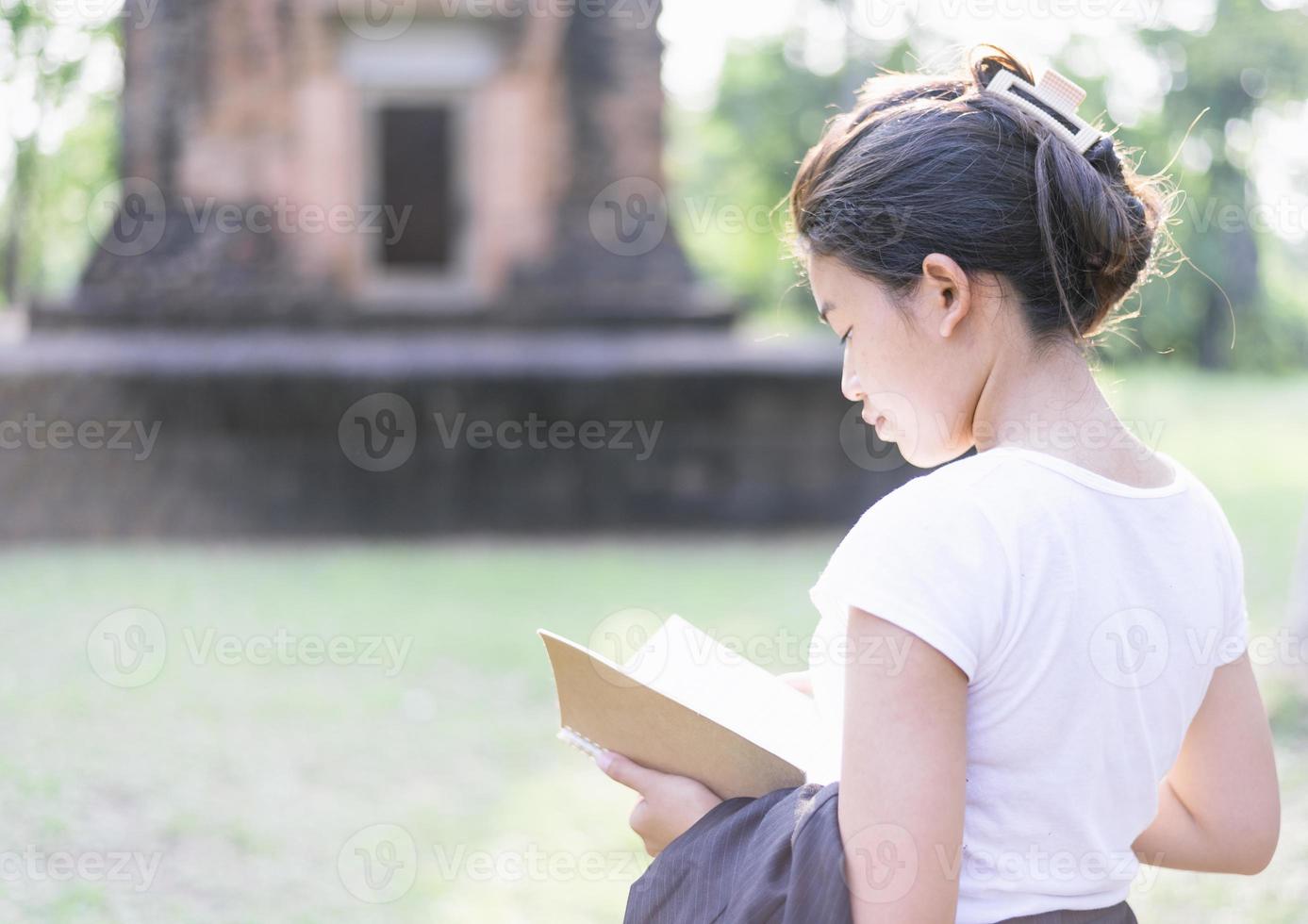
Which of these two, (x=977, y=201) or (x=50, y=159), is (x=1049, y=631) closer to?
(x=977, y=201)

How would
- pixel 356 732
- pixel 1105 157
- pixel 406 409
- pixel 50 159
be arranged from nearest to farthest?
pixel 1105 157 → pixel 356 732 → pixel 406 409 → pixel 50 159

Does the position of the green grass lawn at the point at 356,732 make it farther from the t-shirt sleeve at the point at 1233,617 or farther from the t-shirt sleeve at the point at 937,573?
the t-shirt sleeve at the point at 937,573

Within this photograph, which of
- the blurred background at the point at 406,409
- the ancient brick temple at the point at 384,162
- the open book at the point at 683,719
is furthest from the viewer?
the ancient brick temple at the point at 384,162

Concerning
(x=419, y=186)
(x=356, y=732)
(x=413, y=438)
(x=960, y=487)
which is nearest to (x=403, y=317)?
(x=419, y=186)

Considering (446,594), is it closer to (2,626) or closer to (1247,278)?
(2,626)

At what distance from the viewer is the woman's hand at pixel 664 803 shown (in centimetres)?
133

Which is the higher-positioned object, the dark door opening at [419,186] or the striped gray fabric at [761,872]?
the dark door opening at [419,186]

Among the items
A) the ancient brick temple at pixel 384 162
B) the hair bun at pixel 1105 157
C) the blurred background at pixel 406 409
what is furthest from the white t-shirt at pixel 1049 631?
the ancient brick temple at pixel 384 162

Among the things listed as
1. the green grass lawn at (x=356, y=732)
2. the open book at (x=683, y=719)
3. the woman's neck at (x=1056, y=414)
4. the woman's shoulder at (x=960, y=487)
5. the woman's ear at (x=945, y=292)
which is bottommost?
the green grass lawn at (x=356, y=732)

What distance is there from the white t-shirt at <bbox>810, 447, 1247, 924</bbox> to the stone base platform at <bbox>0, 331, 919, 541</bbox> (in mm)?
6969

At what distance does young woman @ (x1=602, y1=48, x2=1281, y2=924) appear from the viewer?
110cm

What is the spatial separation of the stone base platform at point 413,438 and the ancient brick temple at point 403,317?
0.7 inches

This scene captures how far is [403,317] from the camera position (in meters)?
9.08

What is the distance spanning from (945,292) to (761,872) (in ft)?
1.93
